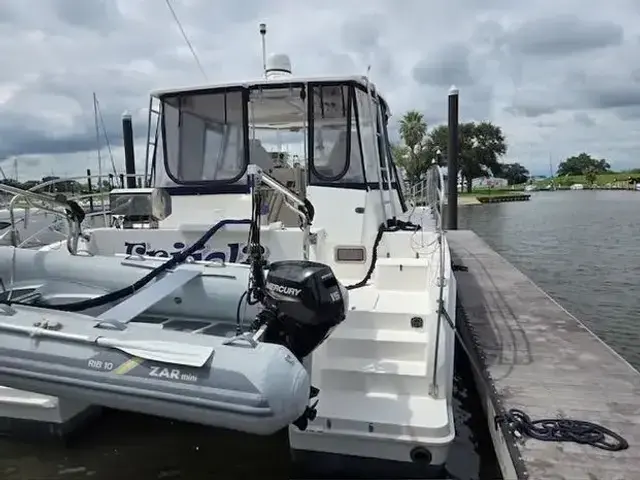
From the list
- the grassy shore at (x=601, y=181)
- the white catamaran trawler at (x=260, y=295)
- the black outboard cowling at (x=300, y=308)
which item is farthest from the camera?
the grassy shore at (x=601, y=181)

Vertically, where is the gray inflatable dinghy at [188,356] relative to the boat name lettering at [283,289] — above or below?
below

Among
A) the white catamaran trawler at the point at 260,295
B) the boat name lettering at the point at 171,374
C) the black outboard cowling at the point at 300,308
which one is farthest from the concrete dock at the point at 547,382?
the boat name lettering at the point at 171,374

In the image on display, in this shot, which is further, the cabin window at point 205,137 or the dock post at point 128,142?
the dock post at point 128,142

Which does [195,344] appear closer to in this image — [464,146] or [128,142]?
[128,142]

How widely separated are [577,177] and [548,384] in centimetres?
12726

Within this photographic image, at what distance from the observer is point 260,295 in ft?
10.1

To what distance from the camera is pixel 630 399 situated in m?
4.09

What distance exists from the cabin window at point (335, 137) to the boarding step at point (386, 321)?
1.59 metres

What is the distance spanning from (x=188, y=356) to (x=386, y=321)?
1511 mm

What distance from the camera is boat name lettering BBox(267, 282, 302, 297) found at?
9.64 ft

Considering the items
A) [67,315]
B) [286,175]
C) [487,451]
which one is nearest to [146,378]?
[67,315]

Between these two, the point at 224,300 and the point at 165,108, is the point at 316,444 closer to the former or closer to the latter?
the point at 224,300

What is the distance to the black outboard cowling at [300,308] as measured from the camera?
2.94m

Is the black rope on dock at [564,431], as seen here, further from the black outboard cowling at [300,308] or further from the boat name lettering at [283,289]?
the boat name lettering at [283,289]
